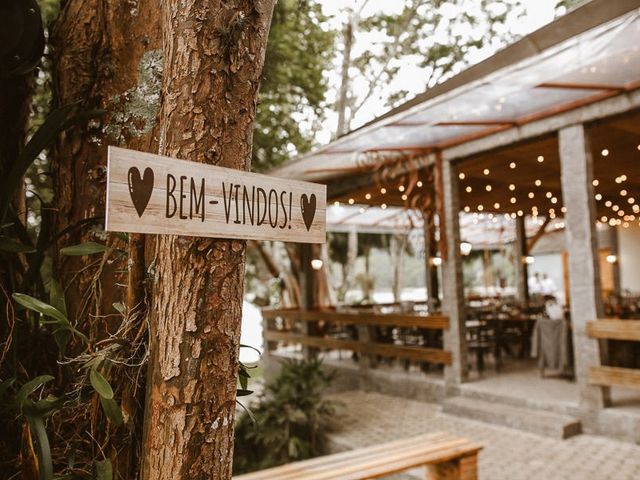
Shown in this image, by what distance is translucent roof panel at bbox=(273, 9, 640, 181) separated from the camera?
12.9 ft

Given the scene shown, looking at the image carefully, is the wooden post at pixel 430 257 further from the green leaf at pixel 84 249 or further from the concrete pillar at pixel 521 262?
the green leaf at pixel 84 249

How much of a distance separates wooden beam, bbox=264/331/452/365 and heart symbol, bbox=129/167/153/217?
6.15 meters

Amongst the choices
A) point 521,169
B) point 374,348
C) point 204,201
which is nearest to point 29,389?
point 204,201

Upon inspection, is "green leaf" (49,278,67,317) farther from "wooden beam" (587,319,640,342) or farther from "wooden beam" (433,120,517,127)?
"wooden beam" (433,120,517,127)

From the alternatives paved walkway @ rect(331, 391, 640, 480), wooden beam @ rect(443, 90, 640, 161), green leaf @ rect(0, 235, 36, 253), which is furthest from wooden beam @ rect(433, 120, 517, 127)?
green leaf @ rect(0, 235, 36, 253)

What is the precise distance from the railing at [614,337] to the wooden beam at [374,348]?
1880 mm

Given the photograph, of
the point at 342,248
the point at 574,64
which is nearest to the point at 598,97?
the point at 574,64

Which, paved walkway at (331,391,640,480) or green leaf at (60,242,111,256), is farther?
paved walkway at (331,391,640,480)

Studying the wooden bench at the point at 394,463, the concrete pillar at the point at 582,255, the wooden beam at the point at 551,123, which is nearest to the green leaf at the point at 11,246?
the wooden bench at the point at 394,463

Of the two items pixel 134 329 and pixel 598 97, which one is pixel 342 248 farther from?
pixel 134 329

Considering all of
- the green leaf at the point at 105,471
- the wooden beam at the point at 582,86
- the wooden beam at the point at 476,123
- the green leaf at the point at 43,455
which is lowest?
the green leaf at the point at 105,471

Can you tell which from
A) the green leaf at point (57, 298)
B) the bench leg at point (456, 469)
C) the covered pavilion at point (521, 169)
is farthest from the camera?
the covered pavilion at point (521, 169)

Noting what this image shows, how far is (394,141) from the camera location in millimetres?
6629

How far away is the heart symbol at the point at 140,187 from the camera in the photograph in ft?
3.52
